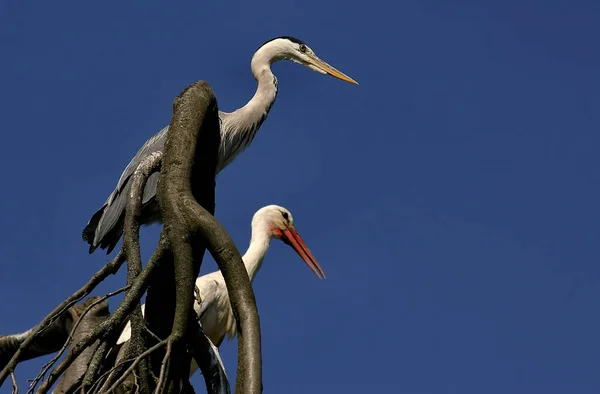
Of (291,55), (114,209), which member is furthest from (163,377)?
(291,55)

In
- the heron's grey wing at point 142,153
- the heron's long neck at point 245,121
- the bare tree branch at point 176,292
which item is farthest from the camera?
the heron's long neck at point 245,121

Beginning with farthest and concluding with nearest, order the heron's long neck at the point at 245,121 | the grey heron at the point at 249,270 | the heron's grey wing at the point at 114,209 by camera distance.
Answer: the grey heron at the point at 249,270
the heron's long neck at the point at 245,121
the heron's grey wing at the point at 114,209

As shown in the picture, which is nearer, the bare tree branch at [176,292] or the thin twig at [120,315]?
the bare tree branch at [176,292]

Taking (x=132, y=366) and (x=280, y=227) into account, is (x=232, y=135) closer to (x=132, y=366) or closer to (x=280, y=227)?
(x=280, y=227)

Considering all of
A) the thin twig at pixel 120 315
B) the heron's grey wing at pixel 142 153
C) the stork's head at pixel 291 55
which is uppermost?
the stork's head at pixel 291 55

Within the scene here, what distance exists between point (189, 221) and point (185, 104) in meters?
0.60

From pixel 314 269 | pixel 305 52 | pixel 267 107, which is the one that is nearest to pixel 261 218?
pixel 314 269

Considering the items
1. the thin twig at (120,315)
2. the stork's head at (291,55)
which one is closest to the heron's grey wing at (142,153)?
the stork's head at (291,55)

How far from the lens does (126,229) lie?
3.65 metres

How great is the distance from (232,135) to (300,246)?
3.67 meters

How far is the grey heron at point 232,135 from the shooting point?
7.68m

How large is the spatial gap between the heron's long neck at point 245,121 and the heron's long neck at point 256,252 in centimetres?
196

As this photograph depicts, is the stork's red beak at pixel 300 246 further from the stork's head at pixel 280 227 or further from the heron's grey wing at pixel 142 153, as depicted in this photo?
the heron's grey wing at pixel 142 153

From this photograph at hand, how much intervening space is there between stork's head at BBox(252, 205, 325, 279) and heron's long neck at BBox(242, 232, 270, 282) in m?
0.11
